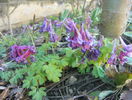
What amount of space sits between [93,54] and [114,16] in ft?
2.58

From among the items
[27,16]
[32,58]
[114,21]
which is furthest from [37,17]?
[32,58]

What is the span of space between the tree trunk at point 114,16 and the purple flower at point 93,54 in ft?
2.47

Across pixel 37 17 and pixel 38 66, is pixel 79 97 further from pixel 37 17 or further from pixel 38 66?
pixel 37 17

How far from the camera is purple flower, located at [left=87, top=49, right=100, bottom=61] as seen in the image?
1.41 meters

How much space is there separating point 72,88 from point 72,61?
24 centimetres

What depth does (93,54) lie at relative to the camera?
1.42m

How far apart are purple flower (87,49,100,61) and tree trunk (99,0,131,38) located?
0.75 m

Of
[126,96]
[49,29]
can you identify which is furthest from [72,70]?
[126,96]

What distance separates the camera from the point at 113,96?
1535mm

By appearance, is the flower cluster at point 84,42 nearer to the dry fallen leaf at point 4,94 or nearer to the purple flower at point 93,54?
the purple flower at point 93,54

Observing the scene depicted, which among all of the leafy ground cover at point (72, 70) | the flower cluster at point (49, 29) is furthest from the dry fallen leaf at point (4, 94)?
the flower cluster at point (49, 29)

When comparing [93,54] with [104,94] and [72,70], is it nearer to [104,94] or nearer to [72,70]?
[104,94]

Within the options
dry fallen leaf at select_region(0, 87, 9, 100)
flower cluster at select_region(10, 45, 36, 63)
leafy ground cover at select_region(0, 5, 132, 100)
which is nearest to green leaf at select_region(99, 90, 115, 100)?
leafy ground cover at select_region(0, 5, 132, 100)

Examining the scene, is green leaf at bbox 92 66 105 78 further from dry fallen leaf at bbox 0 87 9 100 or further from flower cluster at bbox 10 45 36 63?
dry fallen leaf at bbox 0 87 9 100
